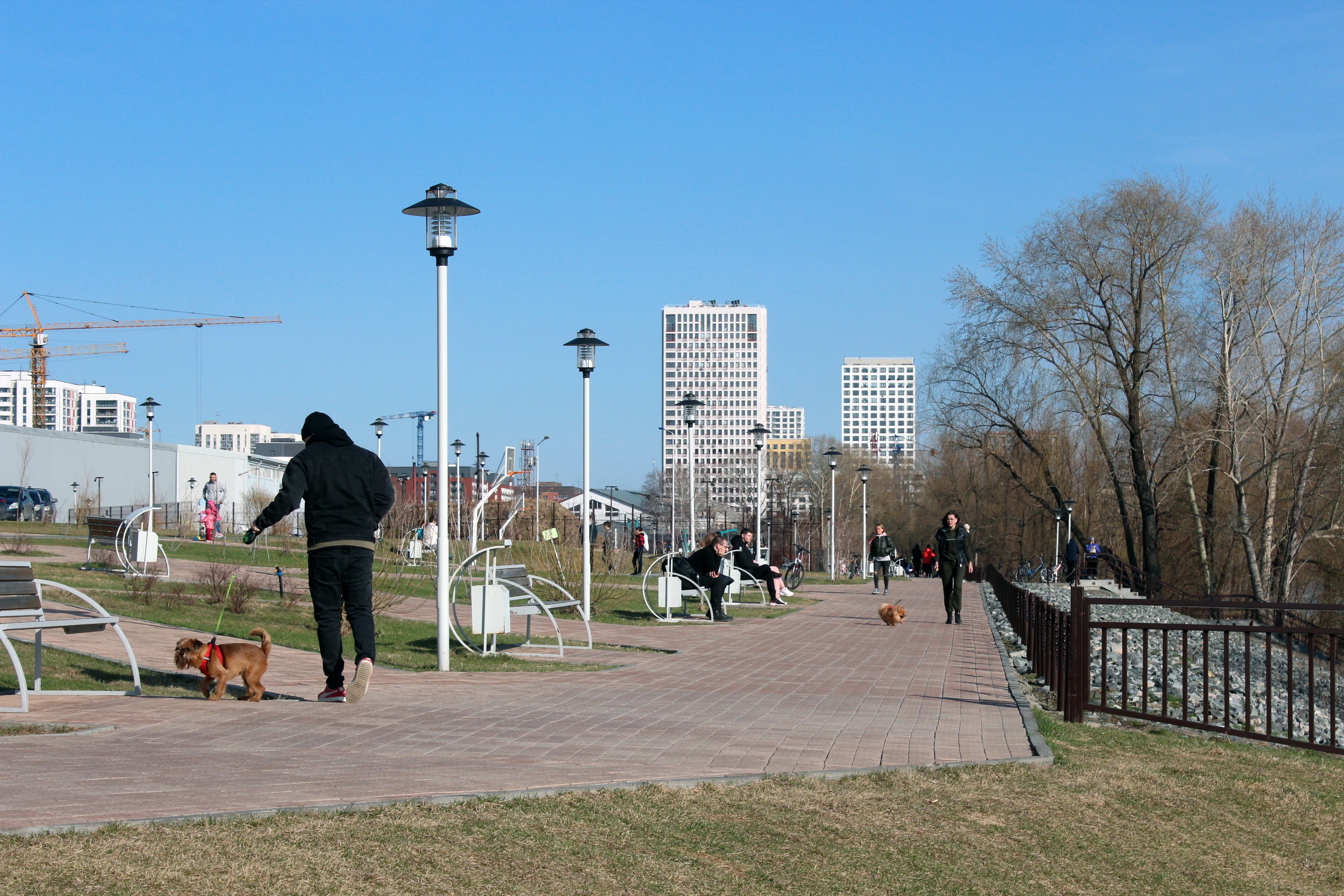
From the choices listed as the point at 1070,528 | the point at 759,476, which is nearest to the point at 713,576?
the point at 759,476

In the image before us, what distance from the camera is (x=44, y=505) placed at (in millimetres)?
46688

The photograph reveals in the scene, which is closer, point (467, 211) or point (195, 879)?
point (195, 879)

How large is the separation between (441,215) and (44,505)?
4307 centimetres

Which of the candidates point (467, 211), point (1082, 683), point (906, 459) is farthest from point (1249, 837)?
point (906, 459)

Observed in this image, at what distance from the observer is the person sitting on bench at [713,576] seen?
17297 mm

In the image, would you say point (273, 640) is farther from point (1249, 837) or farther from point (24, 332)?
point (24, 332)

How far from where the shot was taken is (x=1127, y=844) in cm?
490

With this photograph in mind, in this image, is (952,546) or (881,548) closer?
Answer: (952,546)

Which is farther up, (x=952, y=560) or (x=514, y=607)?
(x=952, y=560)

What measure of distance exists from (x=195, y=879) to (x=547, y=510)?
32723 millimetres

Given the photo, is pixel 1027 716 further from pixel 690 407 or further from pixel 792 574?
pixel 792 574

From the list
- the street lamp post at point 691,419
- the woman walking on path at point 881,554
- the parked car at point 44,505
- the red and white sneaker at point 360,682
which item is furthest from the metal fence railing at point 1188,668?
the parked car at point 44,505

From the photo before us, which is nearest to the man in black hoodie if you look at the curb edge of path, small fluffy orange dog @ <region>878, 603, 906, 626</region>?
the curb edge of path

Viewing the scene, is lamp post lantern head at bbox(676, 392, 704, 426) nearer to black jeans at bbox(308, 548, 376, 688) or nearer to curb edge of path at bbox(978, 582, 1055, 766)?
curb edge of path at bbox(978, 582, 1055, 766)
